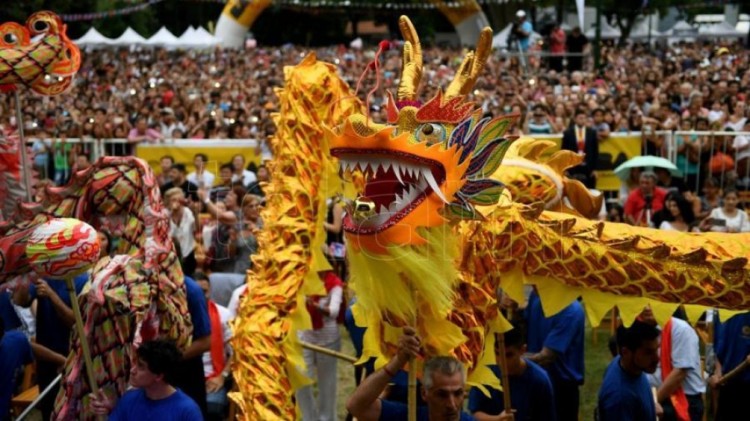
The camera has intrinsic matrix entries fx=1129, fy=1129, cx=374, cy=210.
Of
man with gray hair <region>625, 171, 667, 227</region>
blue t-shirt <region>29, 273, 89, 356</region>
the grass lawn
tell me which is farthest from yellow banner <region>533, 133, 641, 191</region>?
blue t-shirt <region>29, 273, 89, 356</region>

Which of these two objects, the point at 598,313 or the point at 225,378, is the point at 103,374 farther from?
the point at 598,313

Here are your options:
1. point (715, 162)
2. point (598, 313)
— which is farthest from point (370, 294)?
point (715, 162)

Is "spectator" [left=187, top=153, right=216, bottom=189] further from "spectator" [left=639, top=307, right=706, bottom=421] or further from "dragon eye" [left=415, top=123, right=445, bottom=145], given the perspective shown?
Answer: "dragon eye" [left=415, top=123, right=445, bottom=145]

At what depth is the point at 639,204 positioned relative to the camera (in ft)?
34.1

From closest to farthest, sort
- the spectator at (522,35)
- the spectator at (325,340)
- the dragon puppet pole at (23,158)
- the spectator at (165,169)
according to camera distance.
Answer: the dragon puppet pole at (23,158), the spectator at (325,340), the spectator at (165,169), the spectator at (522,35)

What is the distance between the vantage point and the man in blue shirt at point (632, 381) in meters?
4.95

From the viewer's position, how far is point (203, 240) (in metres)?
8.61

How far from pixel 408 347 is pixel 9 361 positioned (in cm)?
290

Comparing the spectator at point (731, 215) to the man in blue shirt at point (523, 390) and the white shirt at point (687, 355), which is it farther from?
the man in blue shirt at point (523, 390)

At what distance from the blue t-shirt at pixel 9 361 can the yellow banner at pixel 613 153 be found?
23.9 ft

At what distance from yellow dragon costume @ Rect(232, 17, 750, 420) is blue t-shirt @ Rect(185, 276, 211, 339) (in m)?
0.28

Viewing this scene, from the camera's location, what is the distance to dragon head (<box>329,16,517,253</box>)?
3973 millimetres

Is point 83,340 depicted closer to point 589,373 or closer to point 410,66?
point 410,66

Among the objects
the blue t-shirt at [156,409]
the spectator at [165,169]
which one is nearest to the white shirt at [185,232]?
the spectator at [165,169]
